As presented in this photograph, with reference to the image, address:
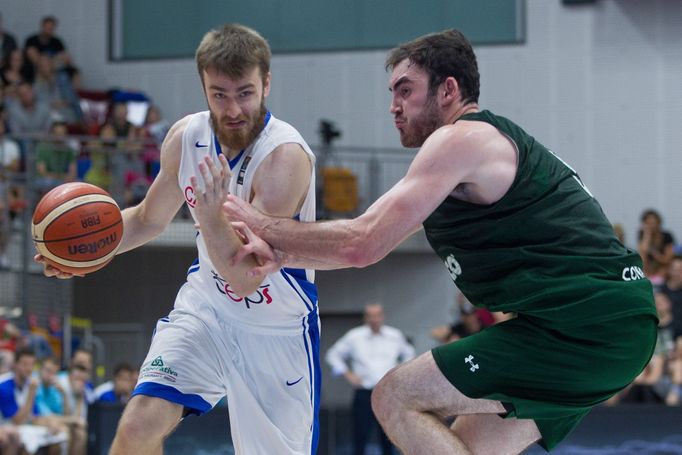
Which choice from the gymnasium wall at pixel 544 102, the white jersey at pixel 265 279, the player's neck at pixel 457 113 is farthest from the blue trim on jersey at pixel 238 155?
the gymnasium wall at pixel 544 102

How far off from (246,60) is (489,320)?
7.63m

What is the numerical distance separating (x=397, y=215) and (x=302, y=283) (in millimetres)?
1242

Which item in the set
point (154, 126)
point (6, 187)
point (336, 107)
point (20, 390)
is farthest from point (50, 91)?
point (20, 390)

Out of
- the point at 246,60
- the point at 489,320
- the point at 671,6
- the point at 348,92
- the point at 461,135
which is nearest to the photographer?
the point at 461,135

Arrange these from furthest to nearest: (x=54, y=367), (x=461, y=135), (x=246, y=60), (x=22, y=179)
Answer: (x=22, y=179) → (x=54, y=367) → (x=246, y=60) → (x=461, y=135)

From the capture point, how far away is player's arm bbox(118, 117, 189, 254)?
213 inches

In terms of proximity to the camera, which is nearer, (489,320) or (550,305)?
(550,305)

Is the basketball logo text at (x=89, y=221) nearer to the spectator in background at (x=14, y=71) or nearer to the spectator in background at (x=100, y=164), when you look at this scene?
the spectator in background at (x=100, y=164)

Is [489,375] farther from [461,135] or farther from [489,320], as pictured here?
[489,320]

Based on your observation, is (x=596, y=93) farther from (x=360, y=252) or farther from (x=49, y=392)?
(x=360, y=252)

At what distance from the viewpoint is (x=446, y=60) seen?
14.5 ft

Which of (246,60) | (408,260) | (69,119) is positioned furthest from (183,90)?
(246,60)

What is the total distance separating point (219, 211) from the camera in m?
4.28

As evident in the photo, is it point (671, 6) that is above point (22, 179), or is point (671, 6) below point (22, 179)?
above
